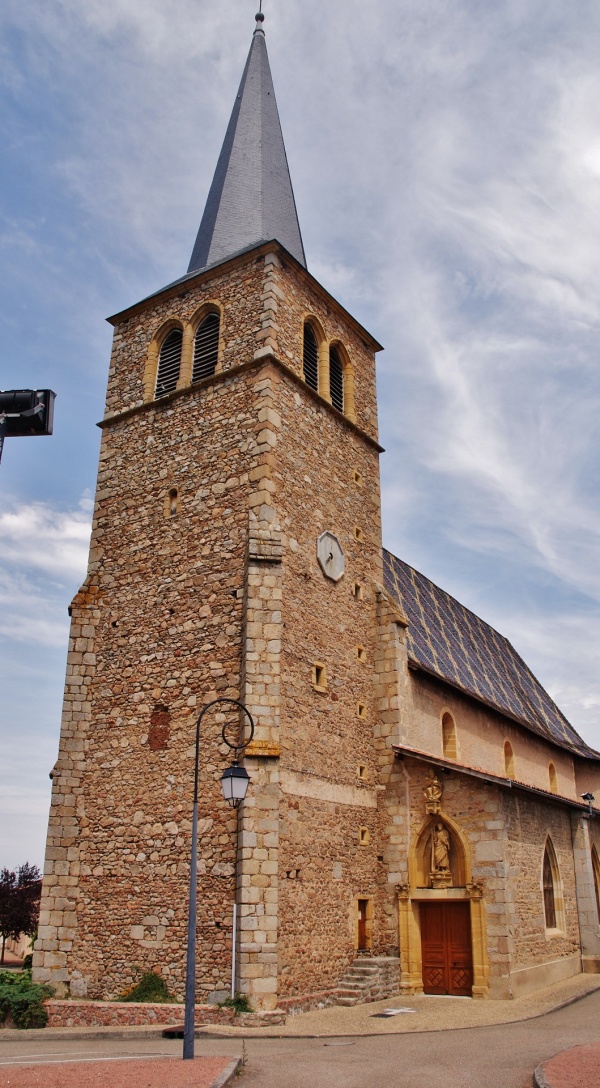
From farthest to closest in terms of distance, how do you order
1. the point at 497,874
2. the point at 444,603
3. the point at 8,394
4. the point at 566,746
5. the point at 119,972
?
the point at 566,746 < the point at 444,603 < the point at 497,874 < the point at 119,972 < the point at 8,394

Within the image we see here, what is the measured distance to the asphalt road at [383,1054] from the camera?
824 centimetres

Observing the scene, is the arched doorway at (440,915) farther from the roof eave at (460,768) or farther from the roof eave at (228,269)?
the roof eave at (228,269)

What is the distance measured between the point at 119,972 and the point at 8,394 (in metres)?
9.29

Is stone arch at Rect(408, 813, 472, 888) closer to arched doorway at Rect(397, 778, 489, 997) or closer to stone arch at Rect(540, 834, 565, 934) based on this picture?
arched doorway at Rect(397, 778, 489, 997)

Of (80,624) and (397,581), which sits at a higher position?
(397,581)

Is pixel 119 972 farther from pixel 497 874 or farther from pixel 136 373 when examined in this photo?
pixel 136 373

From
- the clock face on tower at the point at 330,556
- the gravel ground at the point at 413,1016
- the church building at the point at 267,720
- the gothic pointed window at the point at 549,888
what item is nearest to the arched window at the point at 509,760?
the church building at the point at 267,720

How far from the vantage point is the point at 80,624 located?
1642 centimetres

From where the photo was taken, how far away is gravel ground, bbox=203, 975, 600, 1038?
11.4m

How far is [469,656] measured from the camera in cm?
2534

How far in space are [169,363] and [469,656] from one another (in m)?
12.8

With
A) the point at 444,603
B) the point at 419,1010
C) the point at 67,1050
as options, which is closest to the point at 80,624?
the point at 67,1050

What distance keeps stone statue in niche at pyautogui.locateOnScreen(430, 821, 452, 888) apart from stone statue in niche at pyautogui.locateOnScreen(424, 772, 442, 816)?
31 centimetres

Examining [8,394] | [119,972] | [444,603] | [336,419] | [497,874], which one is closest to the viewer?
[8,394]
